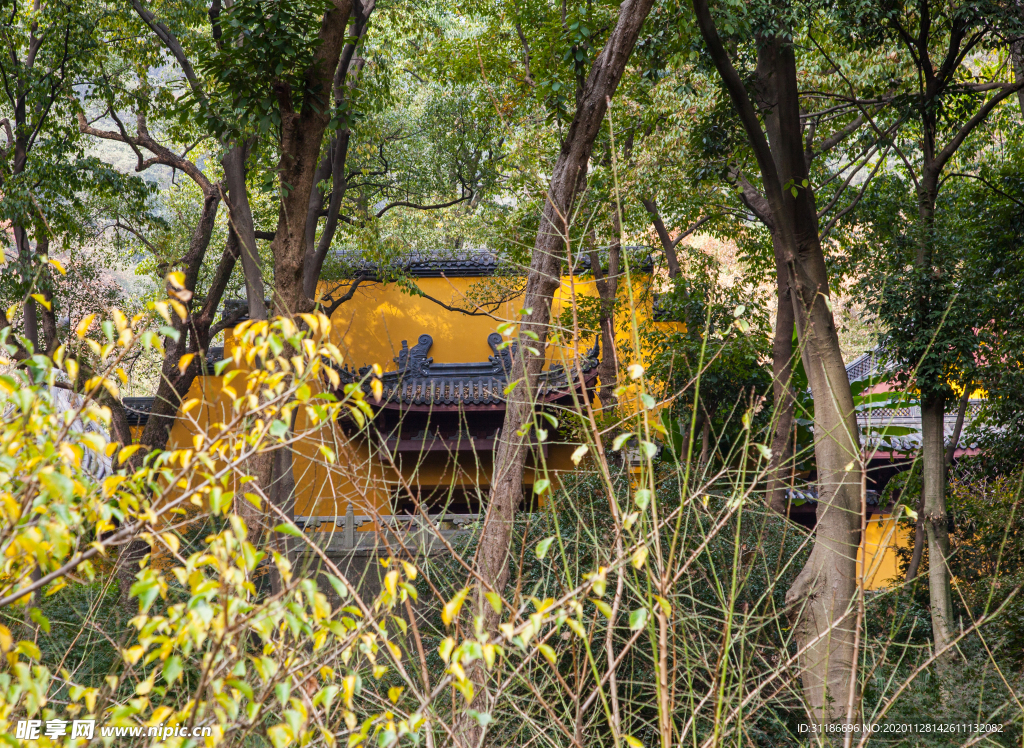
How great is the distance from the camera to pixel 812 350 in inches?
144

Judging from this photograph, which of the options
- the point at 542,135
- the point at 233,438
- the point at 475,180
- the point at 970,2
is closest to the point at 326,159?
the point at 542,135

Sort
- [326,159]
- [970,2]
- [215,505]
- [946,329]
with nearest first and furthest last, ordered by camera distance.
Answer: [215,505] → [970,2] → [946,329] → [326,159]

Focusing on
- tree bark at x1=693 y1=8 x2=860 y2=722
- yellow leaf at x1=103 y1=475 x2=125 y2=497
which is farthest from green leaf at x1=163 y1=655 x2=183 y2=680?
tree bark at x1=693 y1=8 x2=860 y2=722

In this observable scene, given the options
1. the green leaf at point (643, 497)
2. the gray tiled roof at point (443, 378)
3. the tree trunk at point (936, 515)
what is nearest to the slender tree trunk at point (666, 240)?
the gray tiled roof at point (443, 378)

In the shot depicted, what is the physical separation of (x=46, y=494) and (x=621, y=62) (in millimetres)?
2755

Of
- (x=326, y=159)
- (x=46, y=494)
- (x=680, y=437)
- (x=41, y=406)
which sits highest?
(x=326, y=159)

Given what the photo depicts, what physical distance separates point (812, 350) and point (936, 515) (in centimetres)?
121

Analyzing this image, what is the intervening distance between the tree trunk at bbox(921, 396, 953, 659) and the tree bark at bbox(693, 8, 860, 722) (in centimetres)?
47

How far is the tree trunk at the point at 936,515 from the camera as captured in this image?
3814mm

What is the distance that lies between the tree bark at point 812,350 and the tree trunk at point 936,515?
18.4 inches

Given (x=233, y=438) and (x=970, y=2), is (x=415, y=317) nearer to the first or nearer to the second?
(x=970, y=2)

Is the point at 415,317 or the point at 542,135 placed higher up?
the point at 542,135

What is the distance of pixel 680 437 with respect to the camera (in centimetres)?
600

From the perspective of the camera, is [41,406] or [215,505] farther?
[41,406]
